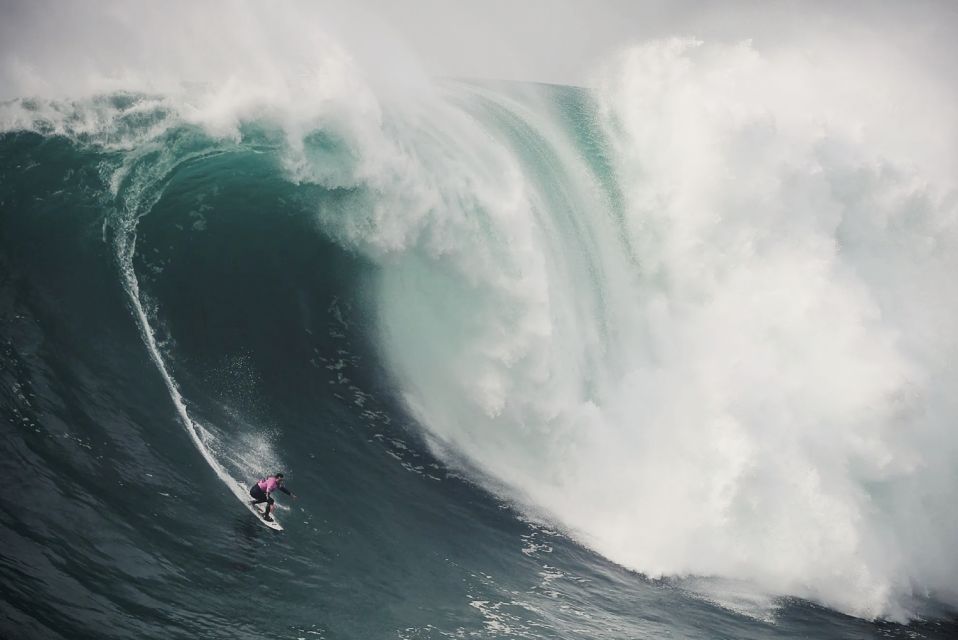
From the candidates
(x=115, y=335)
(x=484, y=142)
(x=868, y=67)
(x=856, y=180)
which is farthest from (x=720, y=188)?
(x=115, y=335)

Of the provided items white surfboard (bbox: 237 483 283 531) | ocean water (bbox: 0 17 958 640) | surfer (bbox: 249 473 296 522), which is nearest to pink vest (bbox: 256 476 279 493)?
surfer (bbox: 249 473 296 522)

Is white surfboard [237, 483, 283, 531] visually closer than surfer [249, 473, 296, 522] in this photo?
Yes

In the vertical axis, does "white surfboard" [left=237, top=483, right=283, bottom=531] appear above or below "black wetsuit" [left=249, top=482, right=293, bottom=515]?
below

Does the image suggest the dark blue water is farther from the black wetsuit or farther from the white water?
the white water

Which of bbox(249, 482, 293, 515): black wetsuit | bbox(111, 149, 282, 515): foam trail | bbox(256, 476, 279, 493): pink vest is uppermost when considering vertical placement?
bbox(111, 149, 282, 515): foam trail

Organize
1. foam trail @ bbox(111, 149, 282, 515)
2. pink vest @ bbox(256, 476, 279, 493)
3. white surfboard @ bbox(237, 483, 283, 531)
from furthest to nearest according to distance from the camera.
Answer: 1. foam trail @ bbox(111, 149, 282, 515)
2. pink vest @ bbox(256, 476, 279, 493)
3. white surfboard @ bbox(237, 483, 283, 531)

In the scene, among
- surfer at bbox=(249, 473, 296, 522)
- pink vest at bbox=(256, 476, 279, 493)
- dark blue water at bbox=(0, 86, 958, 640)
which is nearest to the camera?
dark blue water at bbox=(0, 86, 958, 640)
